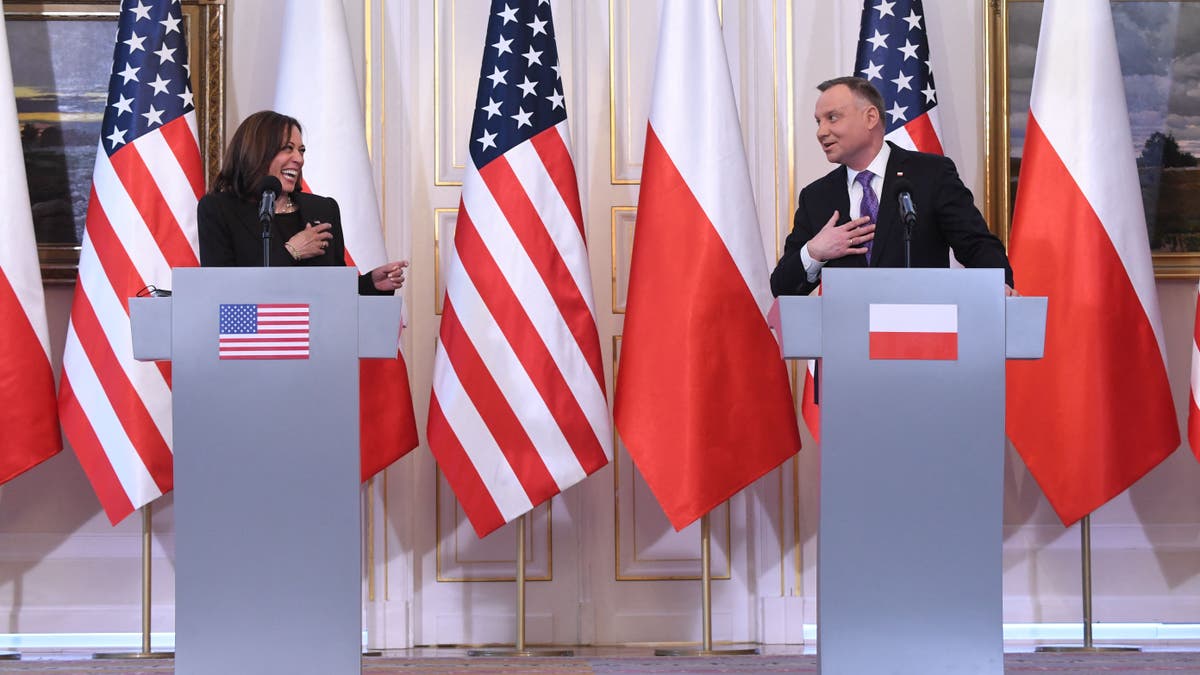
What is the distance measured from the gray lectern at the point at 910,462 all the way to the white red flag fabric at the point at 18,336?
2742 millimetres

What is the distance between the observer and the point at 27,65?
15.6 ft

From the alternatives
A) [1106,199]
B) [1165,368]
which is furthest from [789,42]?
[1165,368]

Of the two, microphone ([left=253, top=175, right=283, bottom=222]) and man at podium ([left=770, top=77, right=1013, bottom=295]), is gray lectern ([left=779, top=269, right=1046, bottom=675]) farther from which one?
microphone ([left=253, top=175, right=283, bottom=222])

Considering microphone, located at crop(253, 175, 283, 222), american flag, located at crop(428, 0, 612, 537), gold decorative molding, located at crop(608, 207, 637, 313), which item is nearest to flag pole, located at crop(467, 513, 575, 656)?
american flag, located at crop(428, 0, 612, 537)

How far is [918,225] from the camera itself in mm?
3420

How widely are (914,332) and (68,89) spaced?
340 cm

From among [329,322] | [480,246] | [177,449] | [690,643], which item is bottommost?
[690,643]

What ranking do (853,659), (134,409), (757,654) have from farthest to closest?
1. (757,654)
2. (134,409)
3. (853,659)

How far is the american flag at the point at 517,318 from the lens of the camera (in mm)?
4316

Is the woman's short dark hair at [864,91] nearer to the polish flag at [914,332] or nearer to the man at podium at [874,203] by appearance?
the man at podium at [874,203]

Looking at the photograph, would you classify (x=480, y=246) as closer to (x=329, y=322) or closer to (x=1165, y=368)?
(x=329, y=322)

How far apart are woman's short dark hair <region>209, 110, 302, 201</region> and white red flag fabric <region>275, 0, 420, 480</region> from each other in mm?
818

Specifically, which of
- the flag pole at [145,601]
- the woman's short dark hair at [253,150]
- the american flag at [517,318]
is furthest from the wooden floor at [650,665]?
the woman's short dark hair at [253,150]

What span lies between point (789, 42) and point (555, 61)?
3.26ft
